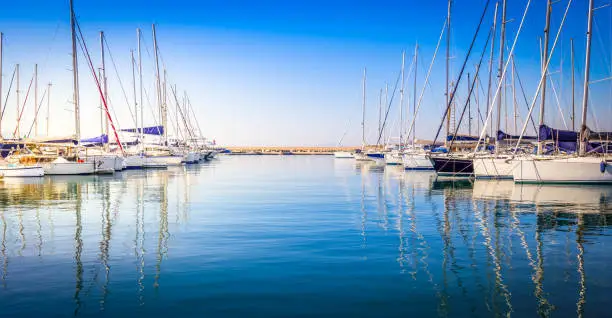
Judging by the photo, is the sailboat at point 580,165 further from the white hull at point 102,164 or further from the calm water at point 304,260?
the white hull at point 102,164

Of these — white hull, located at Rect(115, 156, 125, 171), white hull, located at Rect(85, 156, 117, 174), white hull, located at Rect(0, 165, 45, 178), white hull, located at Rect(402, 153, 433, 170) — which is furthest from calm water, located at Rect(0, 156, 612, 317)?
white hull, located at Rect(402, 153, 433, 170)

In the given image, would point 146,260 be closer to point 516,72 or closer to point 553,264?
point 553,264

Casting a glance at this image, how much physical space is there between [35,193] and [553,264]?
25.0 meters

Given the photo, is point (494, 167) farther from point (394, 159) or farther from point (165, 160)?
point (165, 160)

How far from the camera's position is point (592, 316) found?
7219 millimetres

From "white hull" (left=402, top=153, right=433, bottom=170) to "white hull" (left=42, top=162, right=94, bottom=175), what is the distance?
3252 cm

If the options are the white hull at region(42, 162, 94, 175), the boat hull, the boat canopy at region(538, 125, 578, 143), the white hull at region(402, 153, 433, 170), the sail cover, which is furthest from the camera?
the sail cover

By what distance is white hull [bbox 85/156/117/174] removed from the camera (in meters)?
42.8

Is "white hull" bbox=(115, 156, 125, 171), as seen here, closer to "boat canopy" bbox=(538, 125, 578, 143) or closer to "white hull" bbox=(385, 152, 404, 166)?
"white hull" bbox=(385, 152, 404, 166)

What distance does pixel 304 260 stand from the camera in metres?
10.8

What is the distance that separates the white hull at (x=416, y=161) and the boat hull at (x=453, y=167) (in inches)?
531

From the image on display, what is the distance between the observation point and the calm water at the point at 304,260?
306 inches

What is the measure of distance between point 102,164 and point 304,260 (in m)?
37.2

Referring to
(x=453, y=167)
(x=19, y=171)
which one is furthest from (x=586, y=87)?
(x=19, y=171)
